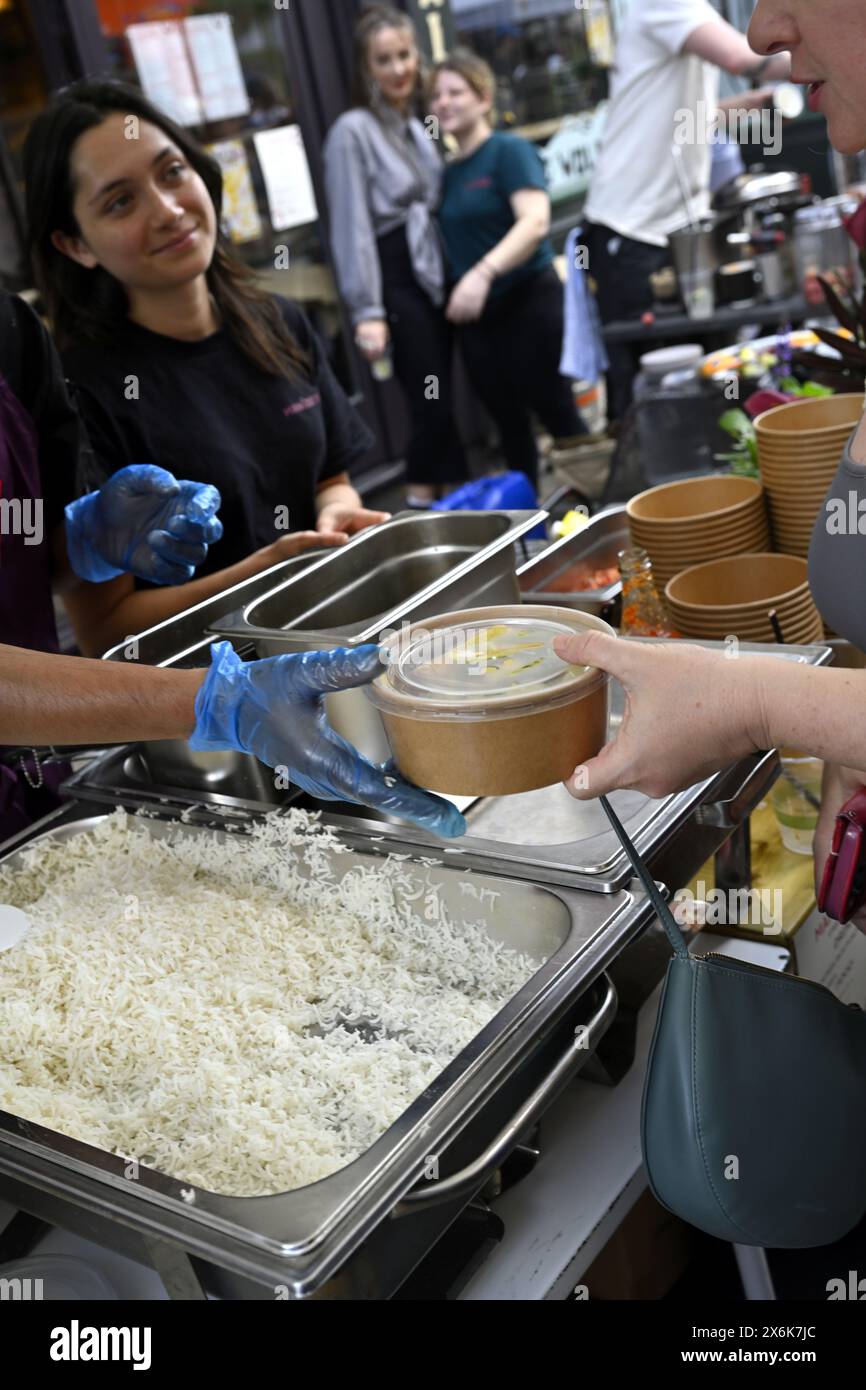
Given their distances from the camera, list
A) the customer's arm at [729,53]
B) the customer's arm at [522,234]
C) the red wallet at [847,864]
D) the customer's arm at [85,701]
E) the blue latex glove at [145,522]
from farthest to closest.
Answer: the customer's arm at [522,234] → the customer's arm at [729,53] → the blue latex glove at [145,522] → the customer's arm at [85,701] → the red wallet at [847,864]

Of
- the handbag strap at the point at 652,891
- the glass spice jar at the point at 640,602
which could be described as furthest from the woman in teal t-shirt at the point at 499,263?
the handbag strap at the point at 652,891

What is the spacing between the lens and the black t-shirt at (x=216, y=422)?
2.28 m

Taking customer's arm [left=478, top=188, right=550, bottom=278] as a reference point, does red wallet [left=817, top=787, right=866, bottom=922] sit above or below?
below

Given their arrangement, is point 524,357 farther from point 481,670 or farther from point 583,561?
point 481,670

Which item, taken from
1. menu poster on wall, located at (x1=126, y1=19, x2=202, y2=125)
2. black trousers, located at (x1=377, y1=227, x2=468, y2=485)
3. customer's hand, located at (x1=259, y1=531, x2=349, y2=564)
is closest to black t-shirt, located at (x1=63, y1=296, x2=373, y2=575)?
customer's hand, located at (x1=259, y1=531, x2=349, y2=564)

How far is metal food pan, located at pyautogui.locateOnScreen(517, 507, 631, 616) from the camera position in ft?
6.94

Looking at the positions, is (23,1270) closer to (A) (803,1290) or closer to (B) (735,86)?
(A) (803,1290)

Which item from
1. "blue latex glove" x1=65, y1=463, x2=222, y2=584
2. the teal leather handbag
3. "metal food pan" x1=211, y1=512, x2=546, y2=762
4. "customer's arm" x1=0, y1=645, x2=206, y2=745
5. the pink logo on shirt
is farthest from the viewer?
the pink logo on shirt

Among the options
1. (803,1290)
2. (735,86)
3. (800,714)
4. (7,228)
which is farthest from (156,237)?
(735,86)

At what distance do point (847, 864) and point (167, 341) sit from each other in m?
1.62

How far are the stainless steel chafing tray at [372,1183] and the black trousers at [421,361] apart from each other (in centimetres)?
412

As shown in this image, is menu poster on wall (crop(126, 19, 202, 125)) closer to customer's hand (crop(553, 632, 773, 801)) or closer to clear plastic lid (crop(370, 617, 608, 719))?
clear plastic lid (crop(370, 617, 608, 719))

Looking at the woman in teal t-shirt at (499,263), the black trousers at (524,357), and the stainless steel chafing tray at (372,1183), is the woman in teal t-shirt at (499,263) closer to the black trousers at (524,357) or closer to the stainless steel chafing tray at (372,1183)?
the black trousers at (524,357)

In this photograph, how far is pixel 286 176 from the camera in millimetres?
5648
